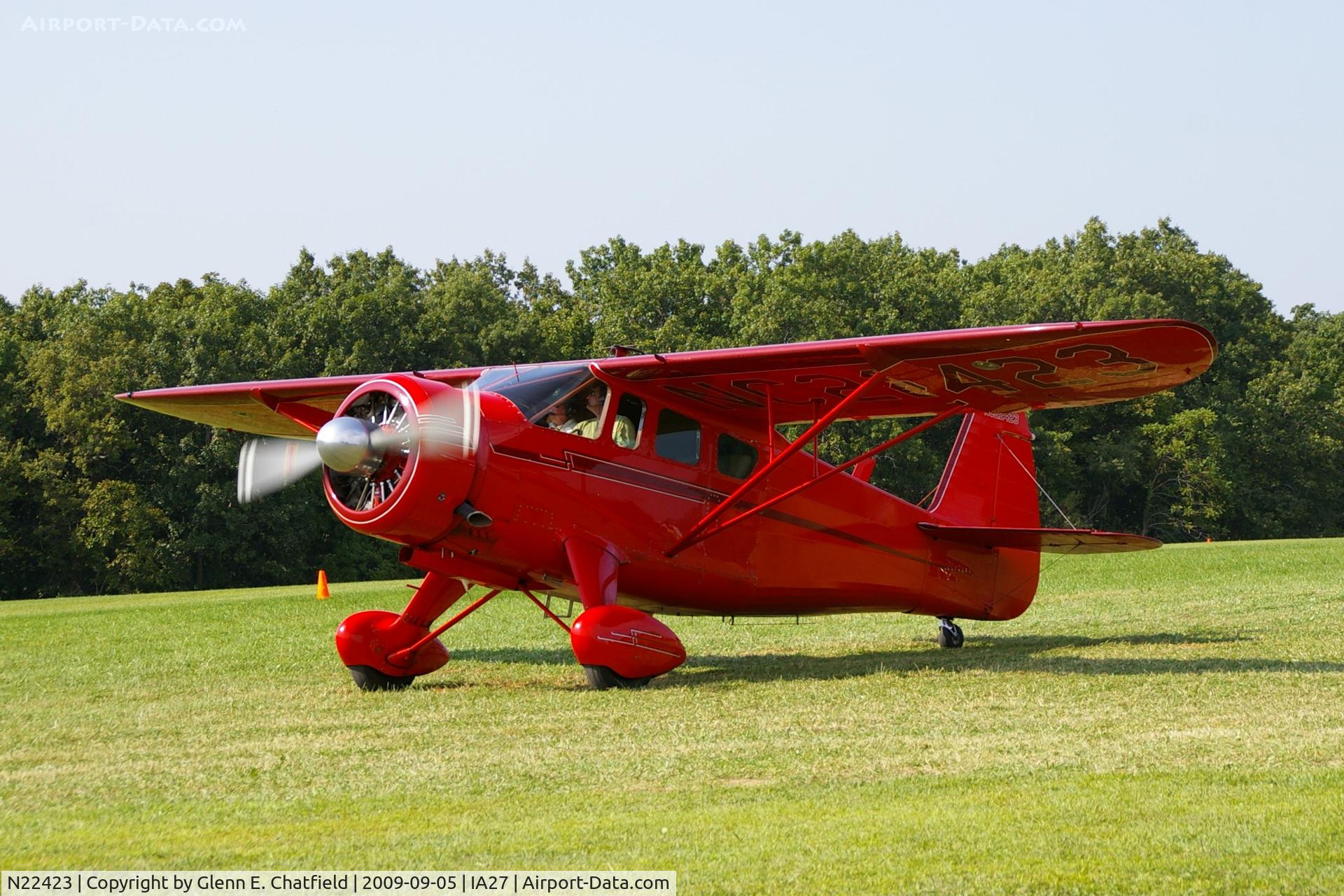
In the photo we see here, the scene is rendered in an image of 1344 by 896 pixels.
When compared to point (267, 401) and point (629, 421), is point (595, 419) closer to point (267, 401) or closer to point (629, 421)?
point (629, 421)

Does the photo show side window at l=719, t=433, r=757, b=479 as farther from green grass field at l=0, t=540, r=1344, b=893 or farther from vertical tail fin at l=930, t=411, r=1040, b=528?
vertical tail fin at l=930, t=411, r=1040, b=528

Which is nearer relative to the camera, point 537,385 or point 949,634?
point 537,385

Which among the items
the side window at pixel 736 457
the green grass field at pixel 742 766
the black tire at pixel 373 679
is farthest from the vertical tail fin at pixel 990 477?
the black tire at pixel 373 679

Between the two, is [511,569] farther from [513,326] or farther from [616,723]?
[513,326]

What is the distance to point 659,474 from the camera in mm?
11812

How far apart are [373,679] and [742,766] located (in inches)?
204

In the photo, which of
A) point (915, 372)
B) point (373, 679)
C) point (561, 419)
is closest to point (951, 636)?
point (915, 372)

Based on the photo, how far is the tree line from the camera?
4938 cm

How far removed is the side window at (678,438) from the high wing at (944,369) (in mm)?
196

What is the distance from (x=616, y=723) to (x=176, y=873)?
4.14 metres

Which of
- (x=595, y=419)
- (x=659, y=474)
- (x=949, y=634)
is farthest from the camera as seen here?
(x=949, y=634)

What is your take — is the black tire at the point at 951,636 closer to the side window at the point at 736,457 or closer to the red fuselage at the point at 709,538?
the red fuselage at the point at 709,538

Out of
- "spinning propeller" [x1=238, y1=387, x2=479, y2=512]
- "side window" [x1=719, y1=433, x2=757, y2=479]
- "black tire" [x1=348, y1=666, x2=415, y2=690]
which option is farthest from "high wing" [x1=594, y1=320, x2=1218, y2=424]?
"black tire" [x1=348, y1=666, x2=415, y2=690]

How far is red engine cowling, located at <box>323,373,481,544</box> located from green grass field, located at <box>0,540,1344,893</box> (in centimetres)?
140
